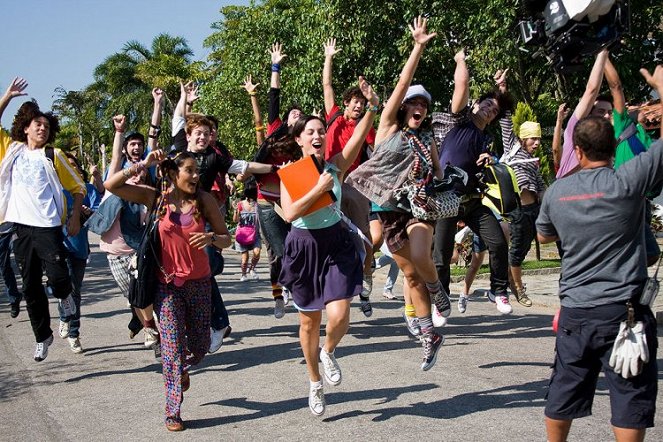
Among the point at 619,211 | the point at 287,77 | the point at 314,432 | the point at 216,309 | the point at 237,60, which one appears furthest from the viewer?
the point at 237,60

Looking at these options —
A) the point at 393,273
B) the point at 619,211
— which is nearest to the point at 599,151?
the point at 619,211

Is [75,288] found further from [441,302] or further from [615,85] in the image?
[615,85]

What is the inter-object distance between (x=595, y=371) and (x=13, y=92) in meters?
5.81

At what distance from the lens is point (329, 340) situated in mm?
5688

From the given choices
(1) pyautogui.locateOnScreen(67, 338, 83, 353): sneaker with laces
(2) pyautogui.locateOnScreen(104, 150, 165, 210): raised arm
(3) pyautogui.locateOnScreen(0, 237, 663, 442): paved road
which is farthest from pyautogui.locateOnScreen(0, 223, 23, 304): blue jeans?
(2) pyautogui.locateOnScreen(104, 150, 165, 210): raised arm

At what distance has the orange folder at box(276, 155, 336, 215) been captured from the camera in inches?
217

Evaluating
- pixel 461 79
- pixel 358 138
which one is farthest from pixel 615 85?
pixel 358 138

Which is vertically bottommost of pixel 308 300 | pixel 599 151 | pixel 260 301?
pixel 260 301

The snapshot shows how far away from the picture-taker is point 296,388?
6.48 meters

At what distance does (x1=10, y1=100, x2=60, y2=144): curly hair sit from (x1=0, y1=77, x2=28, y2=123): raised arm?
0.12 metres

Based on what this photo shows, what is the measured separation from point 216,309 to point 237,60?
87.6 feet

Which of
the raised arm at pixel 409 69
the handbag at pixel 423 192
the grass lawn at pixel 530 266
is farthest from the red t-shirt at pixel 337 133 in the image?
the grass lawn at pixel 530 266

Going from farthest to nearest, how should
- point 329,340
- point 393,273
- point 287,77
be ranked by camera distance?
point 287,77
point 393,273
point 329,340

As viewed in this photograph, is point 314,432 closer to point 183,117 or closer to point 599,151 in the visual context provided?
point 599,151
